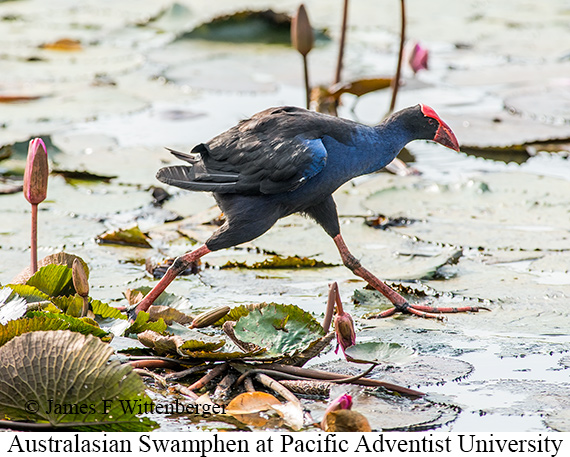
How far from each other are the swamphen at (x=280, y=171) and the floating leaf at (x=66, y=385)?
860mm

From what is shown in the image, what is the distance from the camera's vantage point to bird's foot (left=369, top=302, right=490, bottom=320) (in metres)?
3.73

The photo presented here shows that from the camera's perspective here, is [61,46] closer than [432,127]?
No

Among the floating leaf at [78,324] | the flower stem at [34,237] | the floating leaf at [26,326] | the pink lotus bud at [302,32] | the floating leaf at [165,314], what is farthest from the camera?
the pink lotus bud at [302,32]

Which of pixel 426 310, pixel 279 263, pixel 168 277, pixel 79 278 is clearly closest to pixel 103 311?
pixel 79 278

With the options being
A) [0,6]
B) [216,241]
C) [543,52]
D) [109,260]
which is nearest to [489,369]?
[216,241]

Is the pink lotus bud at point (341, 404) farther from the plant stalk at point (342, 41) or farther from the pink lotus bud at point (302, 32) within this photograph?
the plant stalk at point (342, 41)

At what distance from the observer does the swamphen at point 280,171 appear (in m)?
3.61

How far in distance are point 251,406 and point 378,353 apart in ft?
1.90

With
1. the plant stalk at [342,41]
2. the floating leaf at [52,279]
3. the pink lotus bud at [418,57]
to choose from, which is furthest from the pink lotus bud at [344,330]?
the pink lotus bud at [418,57]

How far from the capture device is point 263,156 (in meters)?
3.64

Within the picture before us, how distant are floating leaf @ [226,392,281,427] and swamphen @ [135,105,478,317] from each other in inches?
34.4

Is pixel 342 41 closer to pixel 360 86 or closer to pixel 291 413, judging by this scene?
pixel 360 86

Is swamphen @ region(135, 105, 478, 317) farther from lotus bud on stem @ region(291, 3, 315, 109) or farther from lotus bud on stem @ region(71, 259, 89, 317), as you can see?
lotus bud on stem @ region(291, 3, 315, 109)

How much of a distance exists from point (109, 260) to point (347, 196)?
1.50 metres
